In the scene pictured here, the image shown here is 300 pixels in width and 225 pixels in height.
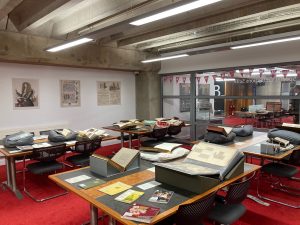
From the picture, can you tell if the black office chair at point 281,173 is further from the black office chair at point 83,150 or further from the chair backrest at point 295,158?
the black office chair at point 83,150

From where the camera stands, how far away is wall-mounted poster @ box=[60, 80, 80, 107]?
638 centimetres

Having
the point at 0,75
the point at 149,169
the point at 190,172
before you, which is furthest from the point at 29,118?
the point at 190,172

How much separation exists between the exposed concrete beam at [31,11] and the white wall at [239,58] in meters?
4.34

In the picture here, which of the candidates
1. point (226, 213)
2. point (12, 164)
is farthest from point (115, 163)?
point (12, 164)

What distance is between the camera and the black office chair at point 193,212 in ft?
5.67

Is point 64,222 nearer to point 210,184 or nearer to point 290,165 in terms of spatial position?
point 210,184

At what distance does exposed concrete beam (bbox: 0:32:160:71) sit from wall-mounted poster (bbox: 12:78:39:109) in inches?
21.9

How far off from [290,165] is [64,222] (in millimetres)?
3373

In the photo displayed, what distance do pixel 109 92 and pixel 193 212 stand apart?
5.98 metres

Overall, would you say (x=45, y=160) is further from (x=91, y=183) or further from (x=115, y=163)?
(x=91, y=183)

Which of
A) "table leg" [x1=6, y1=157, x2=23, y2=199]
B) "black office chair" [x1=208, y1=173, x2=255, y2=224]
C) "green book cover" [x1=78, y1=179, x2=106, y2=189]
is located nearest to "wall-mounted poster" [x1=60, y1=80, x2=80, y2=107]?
"table leg" [x1=6, y1=157, x2=23, y2=199]

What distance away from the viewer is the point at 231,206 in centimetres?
240

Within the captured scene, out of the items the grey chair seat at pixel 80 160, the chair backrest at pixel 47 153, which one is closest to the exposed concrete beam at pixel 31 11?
the chair backrest at pixel 47 153

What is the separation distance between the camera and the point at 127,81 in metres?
7.84
